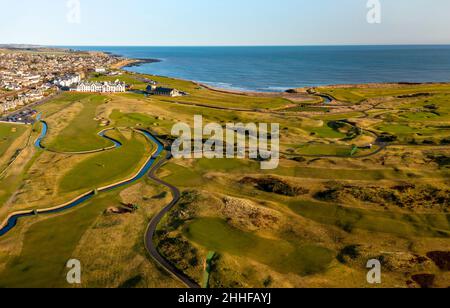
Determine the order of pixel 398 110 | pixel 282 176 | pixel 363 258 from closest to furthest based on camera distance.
A: pixel 363 258, pixel 282 176, pixel 398 110

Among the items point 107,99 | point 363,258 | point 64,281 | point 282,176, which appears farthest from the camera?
point 107,99

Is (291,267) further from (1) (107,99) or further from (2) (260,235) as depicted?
(1) (107,99)

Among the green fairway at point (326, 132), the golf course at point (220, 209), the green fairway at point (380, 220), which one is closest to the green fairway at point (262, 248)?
the golf course at point (220, 209)

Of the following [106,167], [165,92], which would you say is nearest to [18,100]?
[165,92]

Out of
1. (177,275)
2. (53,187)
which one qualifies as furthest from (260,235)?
(53,187)

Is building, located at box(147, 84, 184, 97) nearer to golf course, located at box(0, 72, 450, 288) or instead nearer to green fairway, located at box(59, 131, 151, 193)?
golf course, located at box(0, 72, 450, 288)

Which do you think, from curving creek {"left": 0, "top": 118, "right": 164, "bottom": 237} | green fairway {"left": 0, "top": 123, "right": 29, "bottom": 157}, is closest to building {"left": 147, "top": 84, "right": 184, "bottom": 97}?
green fairway {"left": 0, "top": 123, "right": 29, "bottom": 157}
